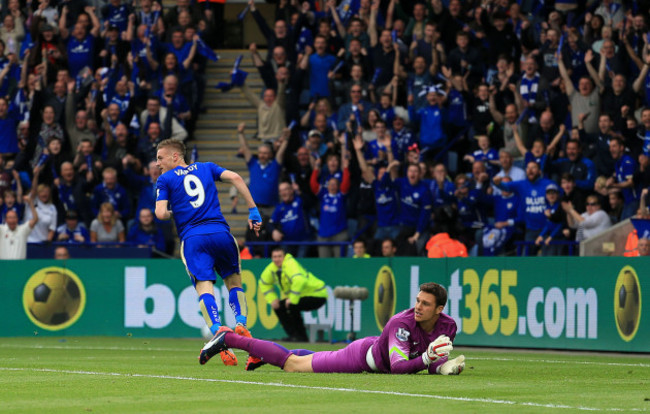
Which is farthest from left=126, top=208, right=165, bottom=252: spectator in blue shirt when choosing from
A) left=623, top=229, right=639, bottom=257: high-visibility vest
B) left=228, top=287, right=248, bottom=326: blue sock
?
left=228, top=287, right=248, bottom=326: blue sock

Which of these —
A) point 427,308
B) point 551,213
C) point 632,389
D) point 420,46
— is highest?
point 420,46

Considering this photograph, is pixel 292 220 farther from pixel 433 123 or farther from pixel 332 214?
pixel 433 123

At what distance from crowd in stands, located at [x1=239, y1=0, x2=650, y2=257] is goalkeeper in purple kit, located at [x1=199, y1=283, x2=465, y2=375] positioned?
26.5 ft

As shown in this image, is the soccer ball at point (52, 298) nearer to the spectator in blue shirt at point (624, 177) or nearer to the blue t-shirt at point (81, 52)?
the blue t-shirt at point (81, 52)

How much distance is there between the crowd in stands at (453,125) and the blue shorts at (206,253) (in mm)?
7229

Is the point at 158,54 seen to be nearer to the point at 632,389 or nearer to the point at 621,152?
the point at 621,152

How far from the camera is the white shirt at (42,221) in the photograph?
22844 mm

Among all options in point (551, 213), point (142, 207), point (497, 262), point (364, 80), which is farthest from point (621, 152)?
point (142, 207)

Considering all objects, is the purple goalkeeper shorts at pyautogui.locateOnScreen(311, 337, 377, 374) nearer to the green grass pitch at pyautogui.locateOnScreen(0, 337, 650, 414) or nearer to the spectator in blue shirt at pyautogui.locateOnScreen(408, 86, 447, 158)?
the green grass pitch at pyautogui.locateOnScreen(0, 337, 650, 414)

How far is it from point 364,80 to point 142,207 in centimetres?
488

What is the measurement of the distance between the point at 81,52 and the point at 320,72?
568 centimetres

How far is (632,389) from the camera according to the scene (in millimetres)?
9680

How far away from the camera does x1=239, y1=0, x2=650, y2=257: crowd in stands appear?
1925 cm

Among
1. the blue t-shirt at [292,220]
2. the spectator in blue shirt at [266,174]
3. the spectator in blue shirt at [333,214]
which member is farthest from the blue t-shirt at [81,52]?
the spectator in blue shirt at [333,214]
